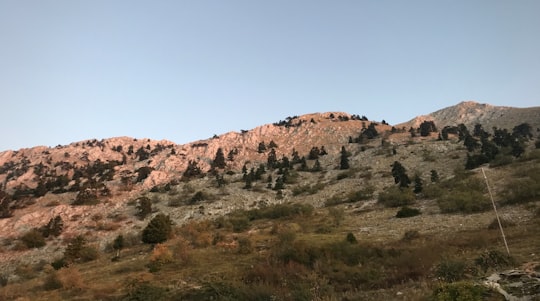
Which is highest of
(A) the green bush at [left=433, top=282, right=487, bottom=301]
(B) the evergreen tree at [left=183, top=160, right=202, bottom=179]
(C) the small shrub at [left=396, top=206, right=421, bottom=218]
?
(B) the evergreen tree at [left=183, top=160, right=202, bottom=179]

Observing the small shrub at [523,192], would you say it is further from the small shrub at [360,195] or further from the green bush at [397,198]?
the small shrub at [360,195]

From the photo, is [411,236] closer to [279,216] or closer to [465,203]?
[465,203]

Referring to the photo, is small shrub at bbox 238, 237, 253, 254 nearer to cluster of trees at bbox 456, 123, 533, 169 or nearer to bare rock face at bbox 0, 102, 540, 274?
bare rock face at bbox 0, 102, 540, 274

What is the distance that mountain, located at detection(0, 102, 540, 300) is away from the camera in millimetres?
17969

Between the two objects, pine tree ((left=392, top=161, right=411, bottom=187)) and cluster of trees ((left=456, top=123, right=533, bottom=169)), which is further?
cluster of trees ((left=456, top=123, right=533, bottom=169))

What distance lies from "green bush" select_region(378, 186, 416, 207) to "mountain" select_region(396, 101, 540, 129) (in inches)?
2899

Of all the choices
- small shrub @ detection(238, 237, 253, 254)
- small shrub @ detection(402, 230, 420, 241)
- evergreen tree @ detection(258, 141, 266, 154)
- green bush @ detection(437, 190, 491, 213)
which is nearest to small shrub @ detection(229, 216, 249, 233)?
small shrub @ detection(238, 237, 253, 254)

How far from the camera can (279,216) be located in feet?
148

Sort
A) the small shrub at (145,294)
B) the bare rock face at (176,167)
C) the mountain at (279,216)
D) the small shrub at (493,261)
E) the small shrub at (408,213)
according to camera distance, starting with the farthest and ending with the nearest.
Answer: the bare rock face at (176,167)
the small shrub at (408,213)
the mountain at (279,216)
the small shrub at (145,294)
the small shrub at (493,261)

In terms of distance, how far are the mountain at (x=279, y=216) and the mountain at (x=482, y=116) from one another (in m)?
1.21

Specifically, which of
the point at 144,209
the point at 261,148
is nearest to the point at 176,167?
the point at 261,148

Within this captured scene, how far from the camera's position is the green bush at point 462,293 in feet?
29.0

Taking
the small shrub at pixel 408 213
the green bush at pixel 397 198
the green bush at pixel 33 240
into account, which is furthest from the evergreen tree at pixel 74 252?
the green bush at pixel 397 198

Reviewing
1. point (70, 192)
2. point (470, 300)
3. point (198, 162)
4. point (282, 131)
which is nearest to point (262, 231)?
point (470, 300)
